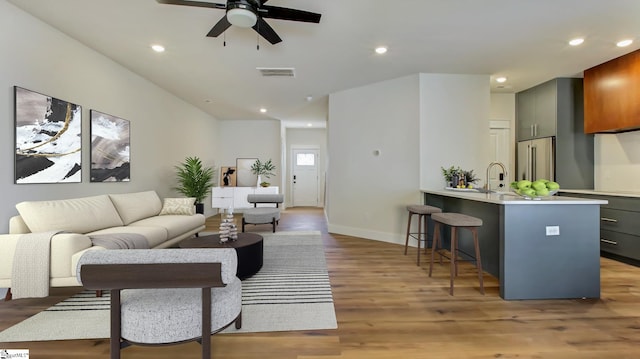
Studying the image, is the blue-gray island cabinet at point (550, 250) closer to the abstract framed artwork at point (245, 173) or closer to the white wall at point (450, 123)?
the white wall at point (450, 123)

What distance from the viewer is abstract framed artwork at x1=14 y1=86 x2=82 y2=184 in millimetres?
2582

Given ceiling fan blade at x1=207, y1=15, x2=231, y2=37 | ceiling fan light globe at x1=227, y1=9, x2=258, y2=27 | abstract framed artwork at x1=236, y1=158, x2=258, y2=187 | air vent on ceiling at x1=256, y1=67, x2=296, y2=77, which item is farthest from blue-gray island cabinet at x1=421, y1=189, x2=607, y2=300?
abstract framed artwork at x1=236, y1=158, x2=258, y2=187

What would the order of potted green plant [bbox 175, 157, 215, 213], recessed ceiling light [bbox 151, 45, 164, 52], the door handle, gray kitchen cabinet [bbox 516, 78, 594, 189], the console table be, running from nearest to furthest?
recessed ceiling light [bbox 151, 45, 164, 52] → gray kitchen cabinet [bbox 516, 78, 594, 189] → the door handle → potted green plant [bbox 175, 157, 215, 213] → the console table

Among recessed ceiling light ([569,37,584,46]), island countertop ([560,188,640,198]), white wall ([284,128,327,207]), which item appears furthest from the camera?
white wall ([284,128,327,207])

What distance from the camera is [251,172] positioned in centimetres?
787

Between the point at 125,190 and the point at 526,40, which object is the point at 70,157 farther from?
the point at 526,40

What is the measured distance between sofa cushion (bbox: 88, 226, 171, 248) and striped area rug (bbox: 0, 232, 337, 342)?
0.65 metres

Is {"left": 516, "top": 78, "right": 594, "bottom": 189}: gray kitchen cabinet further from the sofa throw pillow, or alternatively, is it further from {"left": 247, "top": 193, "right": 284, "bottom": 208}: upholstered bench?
the sofa throw pillow

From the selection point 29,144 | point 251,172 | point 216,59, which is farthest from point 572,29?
point 251,172

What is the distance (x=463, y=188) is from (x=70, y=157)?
196 inches

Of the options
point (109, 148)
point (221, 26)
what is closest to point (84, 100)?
point (109, 148)

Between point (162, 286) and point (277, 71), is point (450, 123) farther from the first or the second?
point (162, 286)

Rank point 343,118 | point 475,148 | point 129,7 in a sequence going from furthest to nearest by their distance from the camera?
point 343,118 < point 475,148 < point 129,7

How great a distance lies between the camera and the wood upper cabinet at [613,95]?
3.50m
